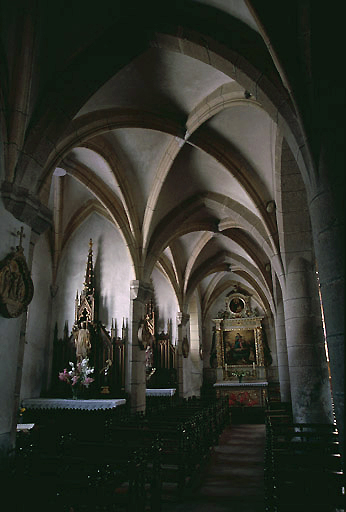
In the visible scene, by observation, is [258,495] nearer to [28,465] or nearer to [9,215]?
[28,465]

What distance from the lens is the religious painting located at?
22.4m

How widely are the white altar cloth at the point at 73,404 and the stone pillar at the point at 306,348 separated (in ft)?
14.9

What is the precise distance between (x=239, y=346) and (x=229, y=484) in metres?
16.6

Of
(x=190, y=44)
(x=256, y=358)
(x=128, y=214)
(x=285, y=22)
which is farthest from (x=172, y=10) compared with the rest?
(x=256, y=358)

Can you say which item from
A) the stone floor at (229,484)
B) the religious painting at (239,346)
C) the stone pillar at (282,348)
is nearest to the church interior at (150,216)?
the stone pillar at (282,348)

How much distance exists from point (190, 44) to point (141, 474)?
6.08 m

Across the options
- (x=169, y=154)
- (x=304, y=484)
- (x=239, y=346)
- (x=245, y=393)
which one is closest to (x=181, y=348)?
(x=245, y=393)

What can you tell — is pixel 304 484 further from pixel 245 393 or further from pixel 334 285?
pixel 245 393

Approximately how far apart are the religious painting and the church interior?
631cm

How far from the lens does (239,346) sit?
2277 centimetres

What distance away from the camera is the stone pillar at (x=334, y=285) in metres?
3.30

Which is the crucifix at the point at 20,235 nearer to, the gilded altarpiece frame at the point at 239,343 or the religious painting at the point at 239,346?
the gilded altarpiece frame at the point at 239,343

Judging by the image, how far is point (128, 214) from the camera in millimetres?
10688

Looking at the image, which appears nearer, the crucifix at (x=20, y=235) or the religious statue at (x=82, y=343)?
the crucifix at (x=20, y=235)
